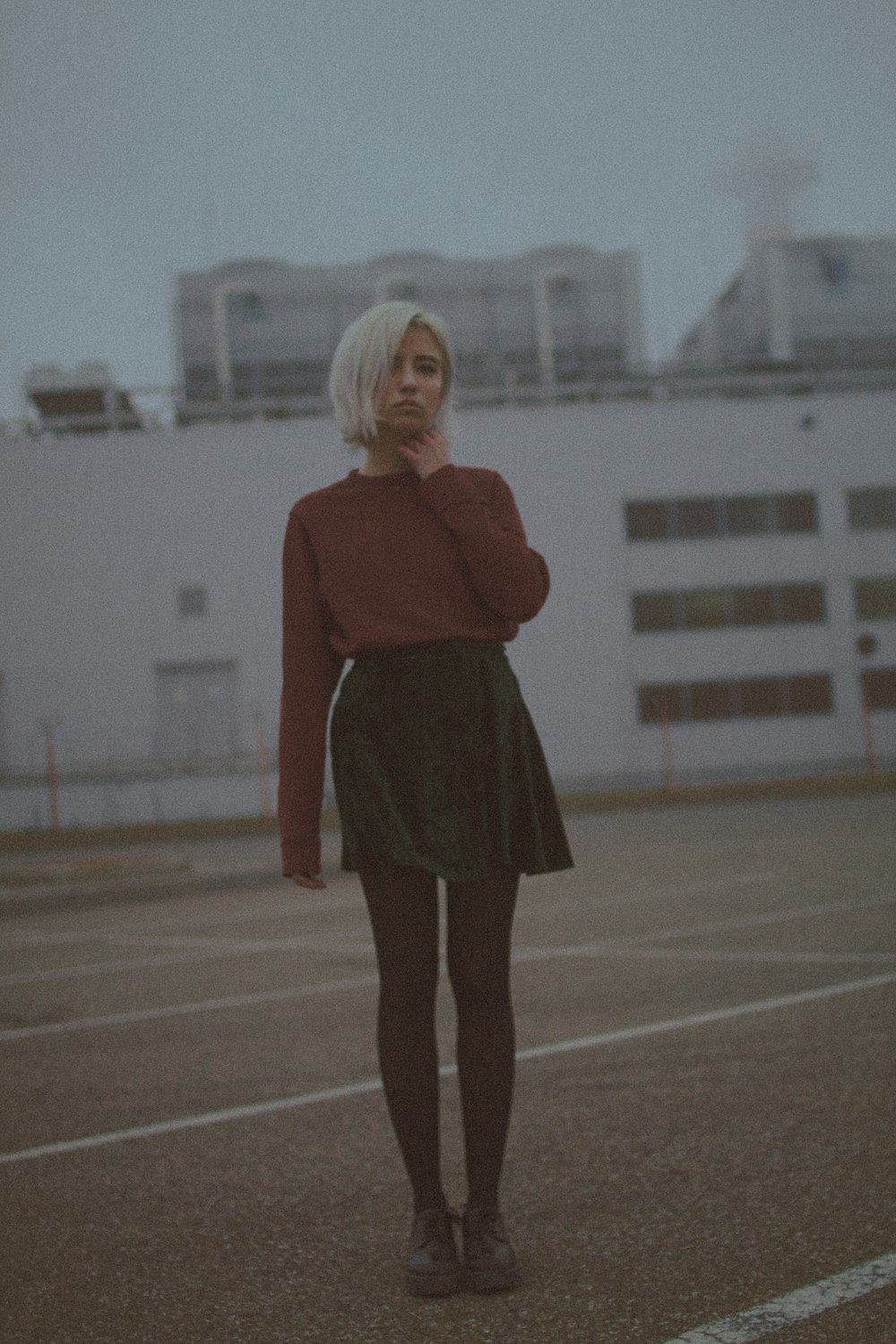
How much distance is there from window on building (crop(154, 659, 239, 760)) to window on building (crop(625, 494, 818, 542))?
11.8 metres

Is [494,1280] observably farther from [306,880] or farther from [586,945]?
[586,945]

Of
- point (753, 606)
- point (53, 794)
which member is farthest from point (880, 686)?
point (53, 794)

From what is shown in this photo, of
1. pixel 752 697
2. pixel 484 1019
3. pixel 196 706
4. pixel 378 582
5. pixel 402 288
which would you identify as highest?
pixel 402 288

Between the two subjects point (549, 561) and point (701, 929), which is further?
point (549, 561)

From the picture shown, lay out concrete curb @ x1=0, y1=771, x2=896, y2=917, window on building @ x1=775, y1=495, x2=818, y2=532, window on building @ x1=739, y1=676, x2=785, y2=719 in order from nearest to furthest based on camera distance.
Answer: concrete curb @ x1=0, y1=771, x2=896, y2=917 < window on building @ x1=739, y1=676, x2=785, y2=719 < window on building @ x1=775, y1=495, x2=818, y2=532

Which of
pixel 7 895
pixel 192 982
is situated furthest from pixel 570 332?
pixel 192 982

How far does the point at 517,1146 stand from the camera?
13.2 feet

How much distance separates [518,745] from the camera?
121 inches

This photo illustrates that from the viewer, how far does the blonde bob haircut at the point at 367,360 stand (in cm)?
309

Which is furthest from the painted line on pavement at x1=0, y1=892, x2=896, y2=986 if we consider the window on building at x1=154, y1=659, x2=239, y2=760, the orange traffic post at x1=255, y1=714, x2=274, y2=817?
the window on building at x1=154, y1=659, x2=239, y2=760

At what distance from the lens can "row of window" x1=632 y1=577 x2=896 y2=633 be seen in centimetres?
4059

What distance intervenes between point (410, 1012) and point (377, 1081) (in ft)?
6.79

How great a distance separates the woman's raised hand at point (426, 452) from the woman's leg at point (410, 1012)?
32.7 inches

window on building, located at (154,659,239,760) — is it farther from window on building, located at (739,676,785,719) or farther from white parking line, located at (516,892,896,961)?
white parking line, located at (516,892,896,961)
